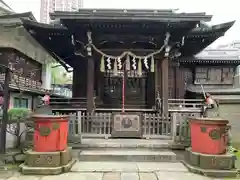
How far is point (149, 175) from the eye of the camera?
6230mm

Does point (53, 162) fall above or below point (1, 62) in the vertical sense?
below

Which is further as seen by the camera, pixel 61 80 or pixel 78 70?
pixel 61 80

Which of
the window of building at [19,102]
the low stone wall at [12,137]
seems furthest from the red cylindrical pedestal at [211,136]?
the window of building at [19,102]

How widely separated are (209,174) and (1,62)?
6.92m

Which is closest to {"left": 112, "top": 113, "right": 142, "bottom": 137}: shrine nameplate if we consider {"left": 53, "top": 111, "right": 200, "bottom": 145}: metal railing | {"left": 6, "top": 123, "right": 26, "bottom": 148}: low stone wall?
{"left": 53, "top": 111, "right": 200, "bottom": 145}: metal railing

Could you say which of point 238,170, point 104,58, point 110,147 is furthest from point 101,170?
point 104,58

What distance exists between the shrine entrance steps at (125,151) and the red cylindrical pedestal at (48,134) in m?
1.36

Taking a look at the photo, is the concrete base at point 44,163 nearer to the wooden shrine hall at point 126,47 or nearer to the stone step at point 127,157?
the stone step at point 127,157

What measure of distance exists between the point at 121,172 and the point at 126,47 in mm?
7594

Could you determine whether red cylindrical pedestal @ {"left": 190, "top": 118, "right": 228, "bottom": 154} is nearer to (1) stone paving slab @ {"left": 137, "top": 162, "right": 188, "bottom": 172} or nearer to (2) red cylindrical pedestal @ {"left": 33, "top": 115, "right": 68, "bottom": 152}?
(1) stone paving slab @ {"left": 137, "top": 162, "right": 188, "bottom": 172}

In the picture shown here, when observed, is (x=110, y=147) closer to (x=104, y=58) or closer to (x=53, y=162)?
(x=53, y=162)

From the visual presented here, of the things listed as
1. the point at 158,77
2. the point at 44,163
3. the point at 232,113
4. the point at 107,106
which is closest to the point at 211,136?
the point at 44,163

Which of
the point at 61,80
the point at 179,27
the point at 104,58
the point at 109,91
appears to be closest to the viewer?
the point at 179,27

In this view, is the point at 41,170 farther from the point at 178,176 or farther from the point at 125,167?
the point at 178,176
